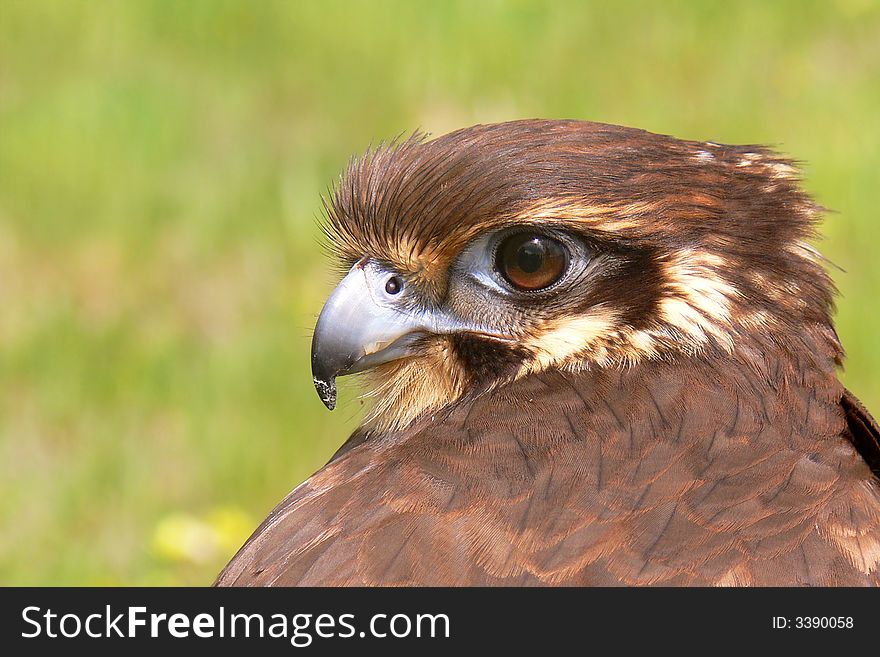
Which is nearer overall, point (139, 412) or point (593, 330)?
point (593, 330)

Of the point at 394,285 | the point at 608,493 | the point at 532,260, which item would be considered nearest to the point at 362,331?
the point at 394,285

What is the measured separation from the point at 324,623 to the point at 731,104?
4968mm

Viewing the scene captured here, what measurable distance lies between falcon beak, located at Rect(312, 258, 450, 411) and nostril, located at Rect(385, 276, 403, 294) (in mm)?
12

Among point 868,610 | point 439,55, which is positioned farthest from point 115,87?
point 868,610

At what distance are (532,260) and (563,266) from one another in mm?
63

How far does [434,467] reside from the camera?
2615 millimetres

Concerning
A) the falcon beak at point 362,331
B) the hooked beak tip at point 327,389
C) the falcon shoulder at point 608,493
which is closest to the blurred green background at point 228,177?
the hooked beak tip at point 327,389

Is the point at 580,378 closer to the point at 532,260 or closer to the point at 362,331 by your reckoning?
the point at 532,260

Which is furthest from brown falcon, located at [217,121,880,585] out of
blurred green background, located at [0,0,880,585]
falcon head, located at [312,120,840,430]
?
blurred green background, located at [0,0,880,585]

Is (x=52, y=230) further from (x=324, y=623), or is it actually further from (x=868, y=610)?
(x=868, y=610)

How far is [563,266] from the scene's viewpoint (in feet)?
9.16

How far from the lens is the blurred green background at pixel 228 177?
517cm

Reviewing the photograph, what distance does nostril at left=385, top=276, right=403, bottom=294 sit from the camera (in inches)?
116

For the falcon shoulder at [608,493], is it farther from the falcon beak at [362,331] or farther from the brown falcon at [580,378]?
the falcon beak at [362,331]
